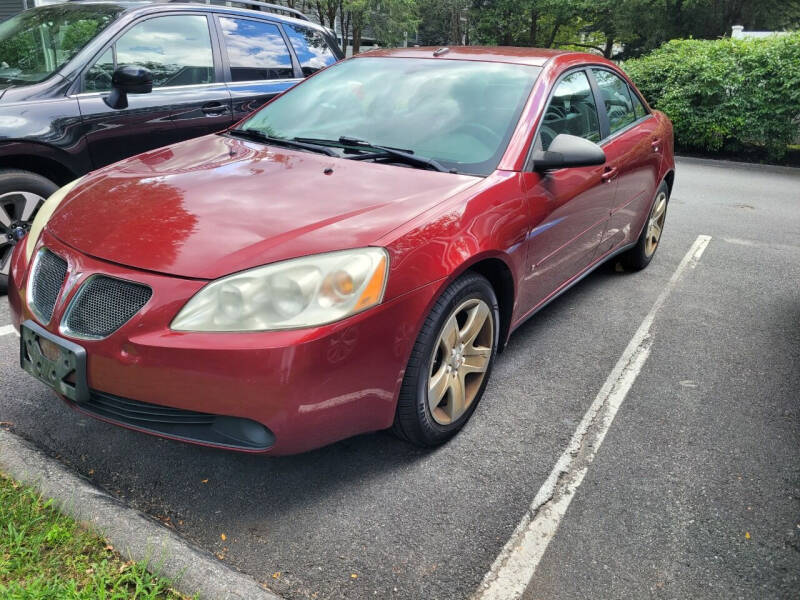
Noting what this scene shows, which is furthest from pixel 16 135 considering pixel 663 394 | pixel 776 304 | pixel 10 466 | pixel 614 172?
pixel 776 304

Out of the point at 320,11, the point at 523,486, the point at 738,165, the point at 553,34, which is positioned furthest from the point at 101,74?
the point at 553,34

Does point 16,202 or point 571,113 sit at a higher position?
point 571,113

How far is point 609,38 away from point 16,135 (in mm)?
41765

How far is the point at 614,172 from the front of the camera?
3984mm

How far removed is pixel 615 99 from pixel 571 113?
999 millimetres

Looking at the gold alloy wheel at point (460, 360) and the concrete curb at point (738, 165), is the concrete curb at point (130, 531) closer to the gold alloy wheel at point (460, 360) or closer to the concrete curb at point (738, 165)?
the gold alloy wheel at point (460, 360)

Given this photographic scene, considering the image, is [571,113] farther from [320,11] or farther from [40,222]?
[320,11]

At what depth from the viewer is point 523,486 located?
255 centimetres

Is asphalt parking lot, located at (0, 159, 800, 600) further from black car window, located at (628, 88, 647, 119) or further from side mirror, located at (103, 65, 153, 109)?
black car window, located at (628, 88, 647, 119)

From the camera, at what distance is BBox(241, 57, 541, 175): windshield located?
3.06 m

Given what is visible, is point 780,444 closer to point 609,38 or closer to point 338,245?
point 338,245

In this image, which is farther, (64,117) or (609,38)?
(609,38)

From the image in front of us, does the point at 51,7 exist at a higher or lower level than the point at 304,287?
higher

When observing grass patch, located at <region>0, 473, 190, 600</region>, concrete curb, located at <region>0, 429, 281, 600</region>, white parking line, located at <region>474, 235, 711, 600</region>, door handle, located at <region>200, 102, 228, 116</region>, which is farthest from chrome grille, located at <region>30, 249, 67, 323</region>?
door handle, located at <region>200, 102, 228, 116</region>
